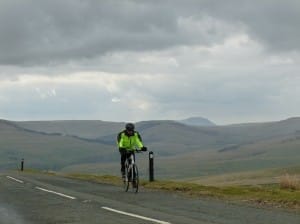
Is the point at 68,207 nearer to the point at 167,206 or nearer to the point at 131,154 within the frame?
the point at 167,206

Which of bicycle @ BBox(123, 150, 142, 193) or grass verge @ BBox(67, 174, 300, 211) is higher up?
bicycle @ BBox(123, 150, 142, 193)

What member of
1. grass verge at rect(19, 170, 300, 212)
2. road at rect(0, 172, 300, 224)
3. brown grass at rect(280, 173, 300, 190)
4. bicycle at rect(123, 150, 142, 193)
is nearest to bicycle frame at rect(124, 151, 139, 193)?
bicycle at rect(123, 150, 142, 193)

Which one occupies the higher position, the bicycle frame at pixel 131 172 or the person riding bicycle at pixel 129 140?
the person riding bicycle at pixel 129 140

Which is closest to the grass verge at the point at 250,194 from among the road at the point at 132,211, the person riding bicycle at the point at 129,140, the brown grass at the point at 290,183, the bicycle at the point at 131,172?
the brown grass at the point at 290,183

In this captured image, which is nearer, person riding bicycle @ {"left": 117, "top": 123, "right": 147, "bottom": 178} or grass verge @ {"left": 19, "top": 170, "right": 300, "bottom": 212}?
grass verge @ {"left": 19, "top": 170, "right": 300, "bottom": 212}

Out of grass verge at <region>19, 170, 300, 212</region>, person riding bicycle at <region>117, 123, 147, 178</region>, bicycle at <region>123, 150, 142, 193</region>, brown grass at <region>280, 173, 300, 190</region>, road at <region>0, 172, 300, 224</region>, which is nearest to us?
road at <region>0, 172, 300, 224</region>

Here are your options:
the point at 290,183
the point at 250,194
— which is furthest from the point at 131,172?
the point at 290,183

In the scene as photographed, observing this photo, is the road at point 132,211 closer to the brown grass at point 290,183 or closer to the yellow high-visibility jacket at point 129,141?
the yellow high-visibility jacket at point 129,141

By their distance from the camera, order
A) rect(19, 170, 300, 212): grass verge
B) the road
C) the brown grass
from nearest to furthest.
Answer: the road < rect(19, 170, 300, 212): grass verge < the brown grass

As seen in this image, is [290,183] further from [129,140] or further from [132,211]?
[132,211]

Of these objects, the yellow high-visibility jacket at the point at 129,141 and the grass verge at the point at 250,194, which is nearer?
the grass verge at the point at 250,194

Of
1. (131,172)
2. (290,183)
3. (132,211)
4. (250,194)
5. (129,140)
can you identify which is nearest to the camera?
(132,211)

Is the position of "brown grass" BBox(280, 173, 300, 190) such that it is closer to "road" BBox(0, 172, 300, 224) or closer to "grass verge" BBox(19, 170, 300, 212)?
"grass verge" BBox(19, 170, 300, 212)

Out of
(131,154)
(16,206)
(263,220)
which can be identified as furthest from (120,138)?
(263,220)
